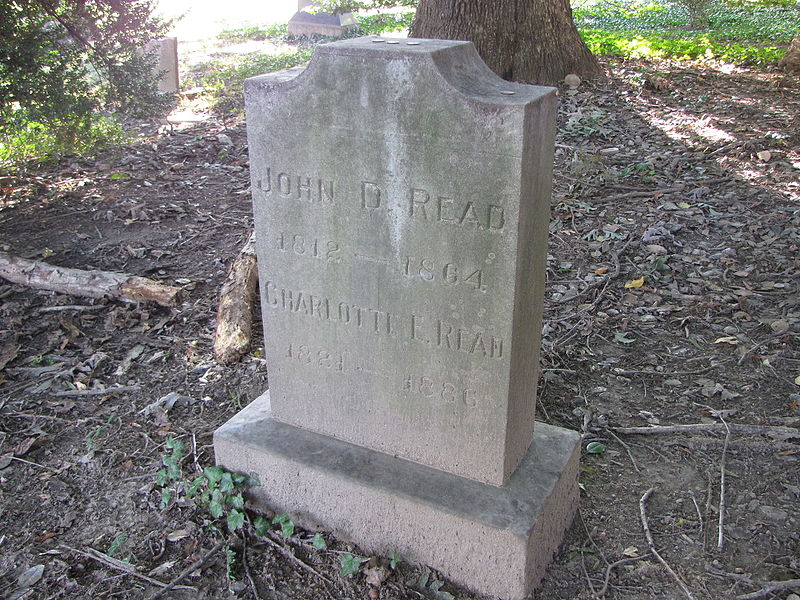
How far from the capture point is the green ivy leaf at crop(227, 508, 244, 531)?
9.87 feet

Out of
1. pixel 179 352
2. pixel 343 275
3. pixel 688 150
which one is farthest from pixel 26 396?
pixel 688 150

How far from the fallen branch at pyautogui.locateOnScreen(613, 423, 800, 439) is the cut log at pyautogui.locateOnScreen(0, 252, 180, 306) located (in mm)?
3071

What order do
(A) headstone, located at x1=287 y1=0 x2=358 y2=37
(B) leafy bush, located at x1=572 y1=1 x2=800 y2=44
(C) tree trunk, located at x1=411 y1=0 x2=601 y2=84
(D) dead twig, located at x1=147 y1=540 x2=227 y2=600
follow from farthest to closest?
1. (A) headstone, located at x1=287 y1=0 x2=358 y2=37
2. (B) leafy bush, located at x1=572 y1=1 x2=800 y2=44
3. (C) tree trunk, located at x1=411 y1=0 x2=601 y2=84
4. (D) dead twig, located at x1=147 y1=540 x2=227 y2=600

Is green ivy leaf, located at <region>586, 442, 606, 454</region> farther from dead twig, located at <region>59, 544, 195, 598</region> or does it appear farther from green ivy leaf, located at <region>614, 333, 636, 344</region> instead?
dead twig, located at <region>59, 544, 195, 598</region>

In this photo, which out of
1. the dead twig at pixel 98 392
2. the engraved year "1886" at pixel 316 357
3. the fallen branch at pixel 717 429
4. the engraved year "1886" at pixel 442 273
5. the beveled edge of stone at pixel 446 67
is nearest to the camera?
the beveled edge of stone at pixel 446 67

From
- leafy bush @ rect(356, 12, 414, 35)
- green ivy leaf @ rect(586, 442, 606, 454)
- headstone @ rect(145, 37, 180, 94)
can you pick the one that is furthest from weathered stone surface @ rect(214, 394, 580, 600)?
leafy bush @ rect(356, 12, 414, 35)

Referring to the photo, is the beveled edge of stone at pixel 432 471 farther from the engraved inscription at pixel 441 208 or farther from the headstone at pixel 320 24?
the headstone at pixel 320 24

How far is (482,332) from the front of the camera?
254cm

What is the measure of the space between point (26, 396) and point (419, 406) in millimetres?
2469

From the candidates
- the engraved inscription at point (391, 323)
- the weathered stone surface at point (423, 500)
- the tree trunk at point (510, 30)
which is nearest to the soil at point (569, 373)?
the weathered stone surface at point (423, 500)

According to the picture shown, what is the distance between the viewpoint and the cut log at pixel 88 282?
4.81 meters

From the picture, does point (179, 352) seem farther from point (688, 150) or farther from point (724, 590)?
point (688, 150)

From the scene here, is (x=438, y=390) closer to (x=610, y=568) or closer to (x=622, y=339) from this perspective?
(x=610, y=568)

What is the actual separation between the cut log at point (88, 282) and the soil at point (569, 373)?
0.29ft
